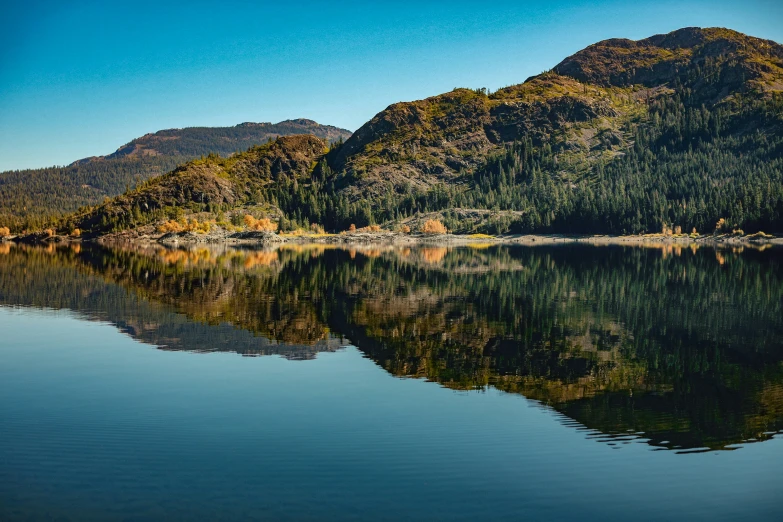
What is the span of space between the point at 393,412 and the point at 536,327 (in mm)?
20332

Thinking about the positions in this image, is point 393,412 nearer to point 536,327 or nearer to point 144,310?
point 536,327

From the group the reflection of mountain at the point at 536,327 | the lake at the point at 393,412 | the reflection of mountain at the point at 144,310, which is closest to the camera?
the lake at the point at 393,412

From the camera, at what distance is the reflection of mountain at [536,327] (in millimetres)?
23781

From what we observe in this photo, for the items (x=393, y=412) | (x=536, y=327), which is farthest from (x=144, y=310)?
(x=393, y=412)

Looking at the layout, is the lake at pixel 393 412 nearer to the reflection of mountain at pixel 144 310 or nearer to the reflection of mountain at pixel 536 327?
the reflection of mountain at pixel 536 327

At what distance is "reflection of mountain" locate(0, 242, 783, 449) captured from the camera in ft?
78.0

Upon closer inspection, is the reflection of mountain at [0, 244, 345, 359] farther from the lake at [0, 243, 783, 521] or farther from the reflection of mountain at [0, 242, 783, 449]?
the lake at [0, 243, 783, 521]

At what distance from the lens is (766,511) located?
14.8 metres

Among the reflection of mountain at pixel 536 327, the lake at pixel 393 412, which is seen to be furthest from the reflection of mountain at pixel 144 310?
the lake at pixel 393 412

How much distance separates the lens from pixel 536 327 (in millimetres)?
40156

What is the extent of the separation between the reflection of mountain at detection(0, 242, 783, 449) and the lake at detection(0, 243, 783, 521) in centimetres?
21

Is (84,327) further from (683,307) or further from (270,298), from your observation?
(683,307)

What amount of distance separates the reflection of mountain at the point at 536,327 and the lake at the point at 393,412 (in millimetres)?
207

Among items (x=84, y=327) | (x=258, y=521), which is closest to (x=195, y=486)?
(x=258, y=521)
